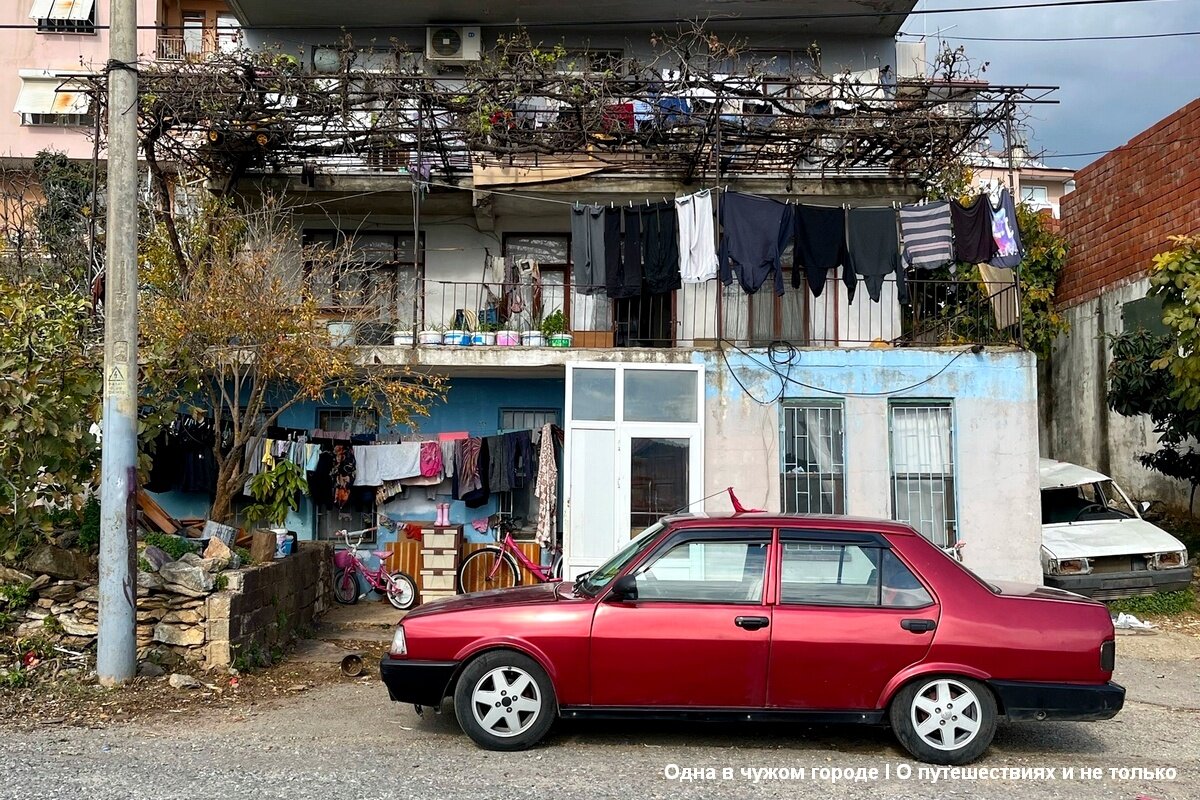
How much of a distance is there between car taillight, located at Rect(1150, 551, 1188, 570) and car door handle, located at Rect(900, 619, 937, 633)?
287 inches

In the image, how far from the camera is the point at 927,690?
594 cm

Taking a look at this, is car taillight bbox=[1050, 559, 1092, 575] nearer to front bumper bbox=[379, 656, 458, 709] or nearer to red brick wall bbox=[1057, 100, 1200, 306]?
red brick wall bbox=[1057, 100, 1200, 306]

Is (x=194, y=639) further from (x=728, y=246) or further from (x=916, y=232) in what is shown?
(x=916, y=232)

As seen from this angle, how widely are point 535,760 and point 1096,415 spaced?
14.4 m

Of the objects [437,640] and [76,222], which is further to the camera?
[76,222]

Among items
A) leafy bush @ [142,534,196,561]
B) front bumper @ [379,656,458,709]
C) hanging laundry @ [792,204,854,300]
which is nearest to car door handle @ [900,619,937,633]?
front bumper @ [379,656,458,709]

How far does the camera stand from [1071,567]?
11.6m

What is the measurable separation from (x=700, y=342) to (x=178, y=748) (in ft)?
26.7

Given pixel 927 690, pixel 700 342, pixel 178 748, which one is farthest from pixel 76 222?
pixel 927 690

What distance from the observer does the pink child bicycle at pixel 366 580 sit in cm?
1262

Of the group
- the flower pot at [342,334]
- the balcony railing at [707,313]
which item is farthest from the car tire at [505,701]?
the balcony railing at [707,313]

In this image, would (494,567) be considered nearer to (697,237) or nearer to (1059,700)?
(697,237)

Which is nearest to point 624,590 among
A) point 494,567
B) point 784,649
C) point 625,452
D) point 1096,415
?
point 784,649

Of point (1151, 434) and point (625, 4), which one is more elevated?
point (625, 4)
